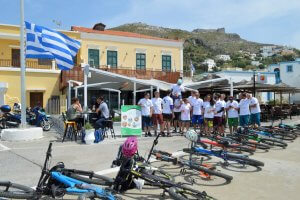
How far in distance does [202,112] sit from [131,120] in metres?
3.00

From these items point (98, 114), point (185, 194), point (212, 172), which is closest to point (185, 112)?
point (98, 114)

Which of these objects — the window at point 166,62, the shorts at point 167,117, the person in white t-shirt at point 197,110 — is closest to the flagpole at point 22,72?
the shorts at point 167,117

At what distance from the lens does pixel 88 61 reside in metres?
31.5

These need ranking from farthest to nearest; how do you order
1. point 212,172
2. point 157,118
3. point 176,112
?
point 176,112 < point 157,118 < point 212,172

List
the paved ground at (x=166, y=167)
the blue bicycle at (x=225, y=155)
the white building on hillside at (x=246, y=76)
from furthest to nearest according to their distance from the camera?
the white building on hillside at (x=246, y=76) → the blue bicycle at (x=225, y=155) → the paved ground at (x=166, y=167)

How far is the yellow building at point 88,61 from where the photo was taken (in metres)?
24.9

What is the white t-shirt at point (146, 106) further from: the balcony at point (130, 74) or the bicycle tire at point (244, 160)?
the balcony at point (130, 74)

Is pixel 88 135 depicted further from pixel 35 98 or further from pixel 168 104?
pixel 35 98

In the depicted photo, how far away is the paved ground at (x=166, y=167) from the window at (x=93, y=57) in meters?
20.3

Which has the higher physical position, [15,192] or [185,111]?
[185,111]

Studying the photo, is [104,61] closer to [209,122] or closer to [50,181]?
[209,122]

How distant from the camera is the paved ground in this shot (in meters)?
5.94

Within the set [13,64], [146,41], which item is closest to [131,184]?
[13,64]

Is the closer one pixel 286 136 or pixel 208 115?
pixel 286 136
